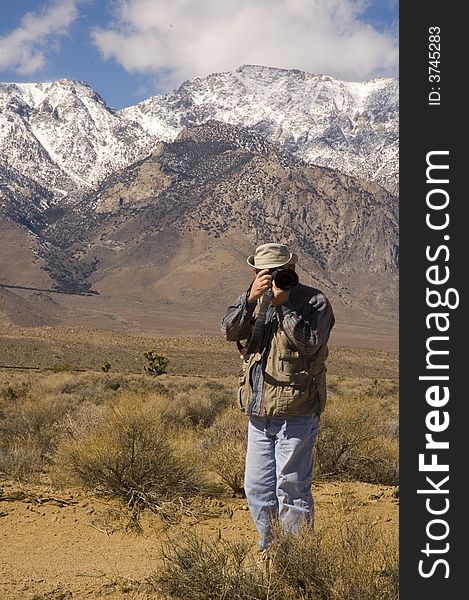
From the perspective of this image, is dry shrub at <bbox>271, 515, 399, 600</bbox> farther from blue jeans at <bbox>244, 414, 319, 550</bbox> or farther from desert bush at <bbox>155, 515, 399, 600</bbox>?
blue jeans at <bbox>244, 414, 319, 550</bbox>

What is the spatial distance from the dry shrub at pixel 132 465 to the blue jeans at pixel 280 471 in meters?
2.12

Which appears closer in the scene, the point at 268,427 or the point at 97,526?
the point at 268,427

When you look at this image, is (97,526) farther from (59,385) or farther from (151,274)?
(151,274)

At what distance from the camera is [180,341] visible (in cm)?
6619

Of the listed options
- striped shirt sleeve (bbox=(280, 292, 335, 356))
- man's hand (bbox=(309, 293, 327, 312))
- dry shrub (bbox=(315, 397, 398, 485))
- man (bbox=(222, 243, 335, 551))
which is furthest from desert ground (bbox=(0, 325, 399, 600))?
man's hand (bbox=(309, 293, 327, 312))

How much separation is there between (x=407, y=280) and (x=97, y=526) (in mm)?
3956

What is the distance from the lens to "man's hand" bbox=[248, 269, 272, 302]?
4.51 meters

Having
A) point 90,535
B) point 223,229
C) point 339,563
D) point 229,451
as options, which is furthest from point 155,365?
point 223,229

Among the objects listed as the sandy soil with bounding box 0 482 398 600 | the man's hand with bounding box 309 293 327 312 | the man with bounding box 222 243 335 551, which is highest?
the man's hand with bounding box 309 293 327 312

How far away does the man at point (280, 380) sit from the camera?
4465mm

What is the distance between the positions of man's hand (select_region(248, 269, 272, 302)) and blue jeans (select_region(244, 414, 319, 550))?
77 cm

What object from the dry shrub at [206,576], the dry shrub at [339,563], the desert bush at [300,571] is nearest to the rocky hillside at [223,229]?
the dry shrub at [206,576]

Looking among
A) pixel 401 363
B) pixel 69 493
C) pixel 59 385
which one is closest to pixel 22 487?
pixel 69 493

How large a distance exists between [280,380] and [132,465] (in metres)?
2.93
